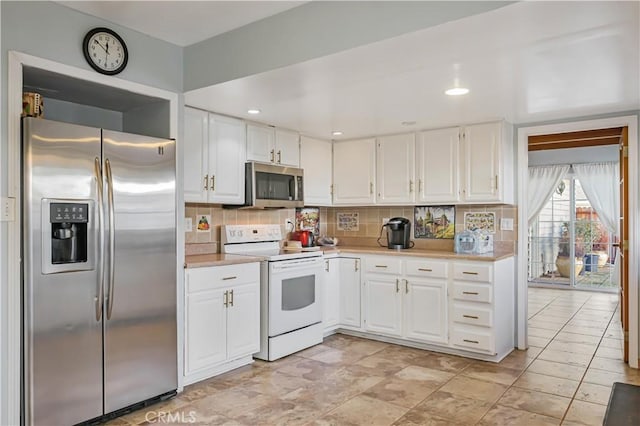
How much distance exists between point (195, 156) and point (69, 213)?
130cm

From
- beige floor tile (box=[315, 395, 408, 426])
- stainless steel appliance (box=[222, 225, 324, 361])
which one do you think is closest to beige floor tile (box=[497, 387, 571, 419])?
beige floor tile (box=[315, 395, 408, 426])

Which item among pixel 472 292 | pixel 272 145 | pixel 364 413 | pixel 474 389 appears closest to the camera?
pixel 364 413

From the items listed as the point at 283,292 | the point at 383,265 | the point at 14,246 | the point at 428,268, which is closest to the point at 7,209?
the point at 14,246

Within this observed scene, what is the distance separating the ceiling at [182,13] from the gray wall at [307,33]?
2.8 inches

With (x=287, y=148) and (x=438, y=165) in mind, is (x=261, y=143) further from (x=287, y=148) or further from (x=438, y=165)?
(x=438, y=165)

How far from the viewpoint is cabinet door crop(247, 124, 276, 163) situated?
4.15 metres

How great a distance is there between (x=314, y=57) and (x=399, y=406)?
220 centimetres

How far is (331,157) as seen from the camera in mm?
5207

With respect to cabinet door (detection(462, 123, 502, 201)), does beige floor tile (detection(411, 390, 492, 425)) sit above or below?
below

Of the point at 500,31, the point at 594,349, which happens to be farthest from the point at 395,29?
the point at 594,349

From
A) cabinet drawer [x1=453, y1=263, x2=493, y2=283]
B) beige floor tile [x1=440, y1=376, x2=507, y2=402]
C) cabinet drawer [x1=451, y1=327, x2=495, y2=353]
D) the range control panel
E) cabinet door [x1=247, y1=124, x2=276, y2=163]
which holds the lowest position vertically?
beige floor tile [x1=440, y1=376, x2=507, y2=402]

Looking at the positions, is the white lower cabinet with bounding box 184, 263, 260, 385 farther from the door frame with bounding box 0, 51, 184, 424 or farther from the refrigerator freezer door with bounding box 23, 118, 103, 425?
the door frame with bounding box 0, 51, 184, 424

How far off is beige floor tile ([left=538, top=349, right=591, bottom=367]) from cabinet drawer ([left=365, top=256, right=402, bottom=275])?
1.43 meters

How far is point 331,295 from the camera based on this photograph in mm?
4594
